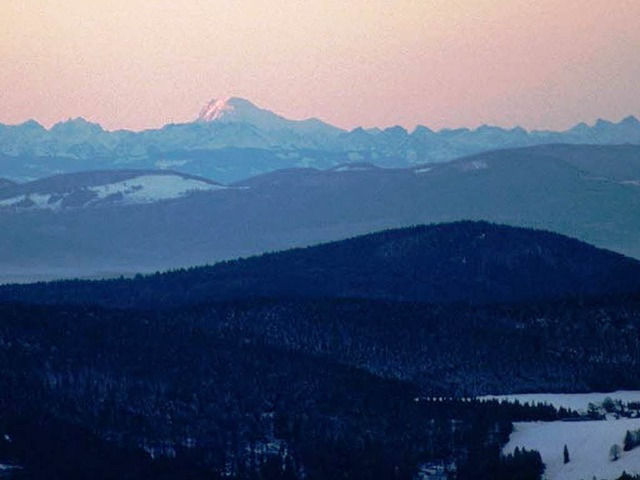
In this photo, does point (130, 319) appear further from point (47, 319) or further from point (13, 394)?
point (13, 394)

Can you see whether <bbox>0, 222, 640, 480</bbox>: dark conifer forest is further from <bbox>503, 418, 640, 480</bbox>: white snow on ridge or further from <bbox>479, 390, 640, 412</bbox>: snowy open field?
<bbox>479, 390, 640, 412</bbox>: snowy open field

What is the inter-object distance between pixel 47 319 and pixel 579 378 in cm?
4863

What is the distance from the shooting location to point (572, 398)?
16850cm

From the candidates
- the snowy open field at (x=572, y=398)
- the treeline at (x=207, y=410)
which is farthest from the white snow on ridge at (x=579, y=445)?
the snowy open field at (x=572, y=398)

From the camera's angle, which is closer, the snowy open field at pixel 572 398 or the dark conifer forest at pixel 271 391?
the dark conifer forest at pixel 271 391

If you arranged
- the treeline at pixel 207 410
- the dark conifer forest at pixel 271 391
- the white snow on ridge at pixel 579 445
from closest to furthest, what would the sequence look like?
the white snow on ridge at pixel 579 445 < the dark conifer forest at pixel 271 391 < the treeline at pixel 207 410

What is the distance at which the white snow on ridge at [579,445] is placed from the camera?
4953 inches

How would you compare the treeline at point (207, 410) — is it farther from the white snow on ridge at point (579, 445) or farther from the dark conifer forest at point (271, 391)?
the white snow on ridge at point (579, 445)

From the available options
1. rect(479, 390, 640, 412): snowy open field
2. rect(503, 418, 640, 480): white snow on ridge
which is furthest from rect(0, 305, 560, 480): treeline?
rect(479, 390, 640, 412): snowy open field

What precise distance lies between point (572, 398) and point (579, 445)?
34219 millimetres

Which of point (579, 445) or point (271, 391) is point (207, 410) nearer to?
point (271, 391)

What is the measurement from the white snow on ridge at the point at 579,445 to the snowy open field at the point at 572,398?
50.7ft

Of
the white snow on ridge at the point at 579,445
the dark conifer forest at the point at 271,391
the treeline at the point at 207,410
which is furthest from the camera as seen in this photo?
the treeline at the point at 207,410

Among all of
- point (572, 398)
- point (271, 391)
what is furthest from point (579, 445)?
point (572, 398)
